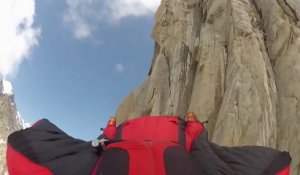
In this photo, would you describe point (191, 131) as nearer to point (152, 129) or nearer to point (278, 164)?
point (152, 129)

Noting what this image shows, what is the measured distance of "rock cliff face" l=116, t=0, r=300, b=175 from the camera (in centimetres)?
1627


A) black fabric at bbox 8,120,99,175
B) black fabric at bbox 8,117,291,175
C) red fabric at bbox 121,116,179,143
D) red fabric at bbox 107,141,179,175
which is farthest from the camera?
red fabric at bbox 121,116,179,143

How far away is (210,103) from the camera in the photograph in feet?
63.4

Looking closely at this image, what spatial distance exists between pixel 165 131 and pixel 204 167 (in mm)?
393

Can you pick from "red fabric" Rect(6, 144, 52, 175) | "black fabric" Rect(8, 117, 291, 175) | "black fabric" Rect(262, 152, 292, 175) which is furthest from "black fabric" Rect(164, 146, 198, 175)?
"red fabric" Rect(6, 144, 52, 175)

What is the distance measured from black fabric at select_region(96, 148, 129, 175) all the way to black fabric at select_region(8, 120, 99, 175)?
16 cm

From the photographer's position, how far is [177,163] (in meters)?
2.66

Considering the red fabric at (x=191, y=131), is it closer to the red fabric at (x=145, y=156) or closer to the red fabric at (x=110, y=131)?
the red fabric at (x=145, y=156)

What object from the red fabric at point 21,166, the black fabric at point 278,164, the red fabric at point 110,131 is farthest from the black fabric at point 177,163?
the red fabric at point 21,166

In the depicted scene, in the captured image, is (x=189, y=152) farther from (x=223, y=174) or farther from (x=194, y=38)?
(x=194, y=38)

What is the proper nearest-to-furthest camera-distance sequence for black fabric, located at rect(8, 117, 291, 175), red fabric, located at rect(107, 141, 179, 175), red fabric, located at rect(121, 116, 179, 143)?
red fabric, located at rect(107, 141, 179, 175) → black fabric, located at rect(8, 117, 291, 175) → red fabric, located at rect(121, 116, 179, 143)

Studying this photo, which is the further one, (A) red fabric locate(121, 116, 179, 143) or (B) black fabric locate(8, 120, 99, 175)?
(A) red fabric locate(121, 116, 179, 143)

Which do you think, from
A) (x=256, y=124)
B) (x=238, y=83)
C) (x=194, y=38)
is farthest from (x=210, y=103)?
(x=194, y=38)

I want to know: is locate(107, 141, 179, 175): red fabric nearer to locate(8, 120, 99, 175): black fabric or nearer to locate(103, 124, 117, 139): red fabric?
locate(8, 120, 99, 175): black fabric
